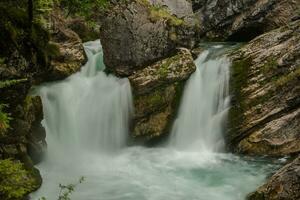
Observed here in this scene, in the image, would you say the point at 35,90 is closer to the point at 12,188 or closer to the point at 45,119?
the point at 45,119

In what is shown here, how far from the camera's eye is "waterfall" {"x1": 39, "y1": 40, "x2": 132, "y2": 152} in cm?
1434

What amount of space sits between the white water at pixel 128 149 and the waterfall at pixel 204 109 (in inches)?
1.2

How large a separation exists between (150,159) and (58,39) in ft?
24.1

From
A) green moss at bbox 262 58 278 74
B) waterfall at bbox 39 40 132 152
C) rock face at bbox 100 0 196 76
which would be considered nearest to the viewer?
green moss at bbox 262 58 278 74

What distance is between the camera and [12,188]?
5992 mm

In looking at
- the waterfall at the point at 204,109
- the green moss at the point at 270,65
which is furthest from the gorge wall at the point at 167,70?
the waterfall at the point at 204,109

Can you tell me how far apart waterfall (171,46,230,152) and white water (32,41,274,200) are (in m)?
0.03

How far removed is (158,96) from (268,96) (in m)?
3.35

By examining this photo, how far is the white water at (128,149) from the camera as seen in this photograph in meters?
10.7

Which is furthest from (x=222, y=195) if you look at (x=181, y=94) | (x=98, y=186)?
(x=181, y=94)

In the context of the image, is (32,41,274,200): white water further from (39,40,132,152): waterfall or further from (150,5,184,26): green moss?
(150,5,184,26): green moss

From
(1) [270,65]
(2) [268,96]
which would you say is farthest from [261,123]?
(1) [270,65]

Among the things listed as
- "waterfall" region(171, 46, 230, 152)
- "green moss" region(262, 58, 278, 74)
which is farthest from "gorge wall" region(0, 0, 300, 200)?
"waterfall" region(171, 46, 230, 152)

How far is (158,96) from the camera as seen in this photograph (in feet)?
47.0
